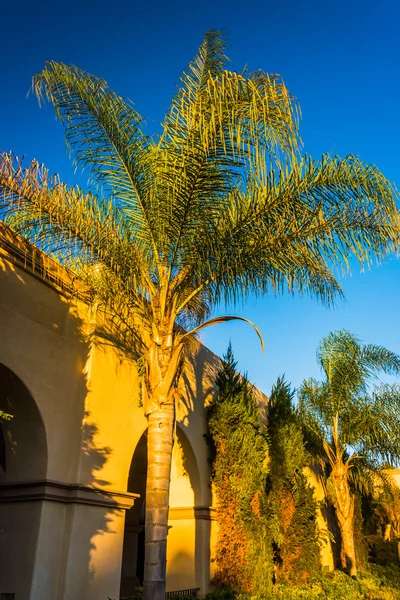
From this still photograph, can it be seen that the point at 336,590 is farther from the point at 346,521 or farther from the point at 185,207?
the point at 185,207

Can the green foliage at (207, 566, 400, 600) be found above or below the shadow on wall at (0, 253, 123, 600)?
below

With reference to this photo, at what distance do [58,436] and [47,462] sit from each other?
1.50 ft

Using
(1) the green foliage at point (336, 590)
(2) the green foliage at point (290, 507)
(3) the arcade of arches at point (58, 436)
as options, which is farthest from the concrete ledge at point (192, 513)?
(3) the arcade of arches at point (58, 436)

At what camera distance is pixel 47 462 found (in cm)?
764

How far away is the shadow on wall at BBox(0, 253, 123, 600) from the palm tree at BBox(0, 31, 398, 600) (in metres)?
1.22

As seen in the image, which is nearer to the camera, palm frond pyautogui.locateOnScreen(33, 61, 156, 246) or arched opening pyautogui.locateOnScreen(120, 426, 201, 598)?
palm frond pyautogui.locateOnScreen(33, 61, 156, 246)

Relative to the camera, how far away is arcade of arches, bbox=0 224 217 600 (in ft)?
24.0

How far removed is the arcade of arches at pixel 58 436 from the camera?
733 centimetres

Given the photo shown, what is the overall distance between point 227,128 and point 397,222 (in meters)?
2.76

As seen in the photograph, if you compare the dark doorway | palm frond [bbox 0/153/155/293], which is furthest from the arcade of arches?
the dark doorway

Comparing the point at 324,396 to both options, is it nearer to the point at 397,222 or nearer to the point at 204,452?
the point at 204,452

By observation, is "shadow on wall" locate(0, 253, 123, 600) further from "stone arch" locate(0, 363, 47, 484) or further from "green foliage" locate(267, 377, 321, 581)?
"green foliage" locate(267, 377, 321, 581)

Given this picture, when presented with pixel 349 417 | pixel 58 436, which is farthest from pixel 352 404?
pixel 58 436

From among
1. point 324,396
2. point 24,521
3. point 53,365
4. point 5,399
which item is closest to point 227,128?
point 53,365
